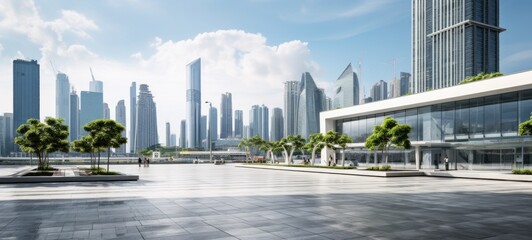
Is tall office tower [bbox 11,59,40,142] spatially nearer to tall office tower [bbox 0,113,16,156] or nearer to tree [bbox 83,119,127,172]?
tall office tower [bbox 0,113,16,156]

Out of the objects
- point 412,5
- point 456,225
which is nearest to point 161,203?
point 456,225

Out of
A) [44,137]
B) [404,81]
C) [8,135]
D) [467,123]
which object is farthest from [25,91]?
[467,123]

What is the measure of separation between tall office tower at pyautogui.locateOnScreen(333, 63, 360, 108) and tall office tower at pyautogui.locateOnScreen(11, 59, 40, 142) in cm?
14392

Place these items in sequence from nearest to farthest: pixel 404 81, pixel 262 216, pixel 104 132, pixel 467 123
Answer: pixel 262 216
pixel 104 132
pixel 467 123
pixel 404 81

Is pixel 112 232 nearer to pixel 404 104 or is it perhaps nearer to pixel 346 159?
pixel 404 104

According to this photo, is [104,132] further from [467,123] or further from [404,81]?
[404,81]

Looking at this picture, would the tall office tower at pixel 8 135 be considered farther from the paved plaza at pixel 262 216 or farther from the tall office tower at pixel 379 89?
the tall office tower at pixel 379 89

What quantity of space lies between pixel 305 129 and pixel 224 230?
590 ft

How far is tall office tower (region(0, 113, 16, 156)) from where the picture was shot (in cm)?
12825

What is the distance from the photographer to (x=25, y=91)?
164 metres

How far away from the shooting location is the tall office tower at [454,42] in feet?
309

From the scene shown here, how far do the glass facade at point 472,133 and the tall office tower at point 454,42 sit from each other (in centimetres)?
6382

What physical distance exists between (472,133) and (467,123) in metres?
1.14

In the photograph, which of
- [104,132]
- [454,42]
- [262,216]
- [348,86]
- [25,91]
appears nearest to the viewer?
[262,216]
